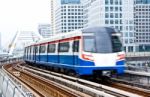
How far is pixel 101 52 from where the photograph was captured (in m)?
22.8

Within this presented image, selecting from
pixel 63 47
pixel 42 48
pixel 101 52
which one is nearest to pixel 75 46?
pixel 101 52

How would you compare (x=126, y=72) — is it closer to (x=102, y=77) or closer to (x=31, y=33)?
(x=102, y=77)

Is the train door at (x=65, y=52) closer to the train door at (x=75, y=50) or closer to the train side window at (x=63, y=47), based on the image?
the train side window at (x=63, y=47)

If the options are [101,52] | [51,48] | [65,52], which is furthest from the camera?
[51,48]

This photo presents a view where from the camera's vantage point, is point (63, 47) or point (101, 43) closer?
point (101, 43)

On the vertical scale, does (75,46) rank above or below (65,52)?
above

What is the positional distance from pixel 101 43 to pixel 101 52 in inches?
20.4

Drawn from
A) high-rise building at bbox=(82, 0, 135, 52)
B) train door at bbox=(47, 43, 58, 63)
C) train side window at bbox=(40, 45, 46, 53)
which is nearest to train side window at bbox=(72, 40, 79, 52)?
train door at bbox=(47, 43, 58, 63)

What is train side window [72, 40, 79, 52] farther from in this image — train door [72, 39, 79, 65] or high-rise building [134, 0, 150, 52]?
high-rise building [134, 0, 150, 52]

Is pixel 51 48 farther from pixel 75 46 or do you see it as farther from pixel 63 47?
pixel 75 46

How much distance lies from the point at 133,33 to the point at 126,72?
125359 millimetres

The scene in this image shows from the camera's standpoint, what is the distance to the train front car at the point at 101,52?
22688 mm

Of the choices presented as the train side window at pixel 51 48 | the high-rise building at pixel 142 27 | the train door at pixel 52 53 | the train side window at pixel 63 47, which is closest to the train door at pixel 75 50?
the train side window at pixel 63 47

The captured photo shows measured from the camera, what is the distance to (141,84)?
2161 centimetres
